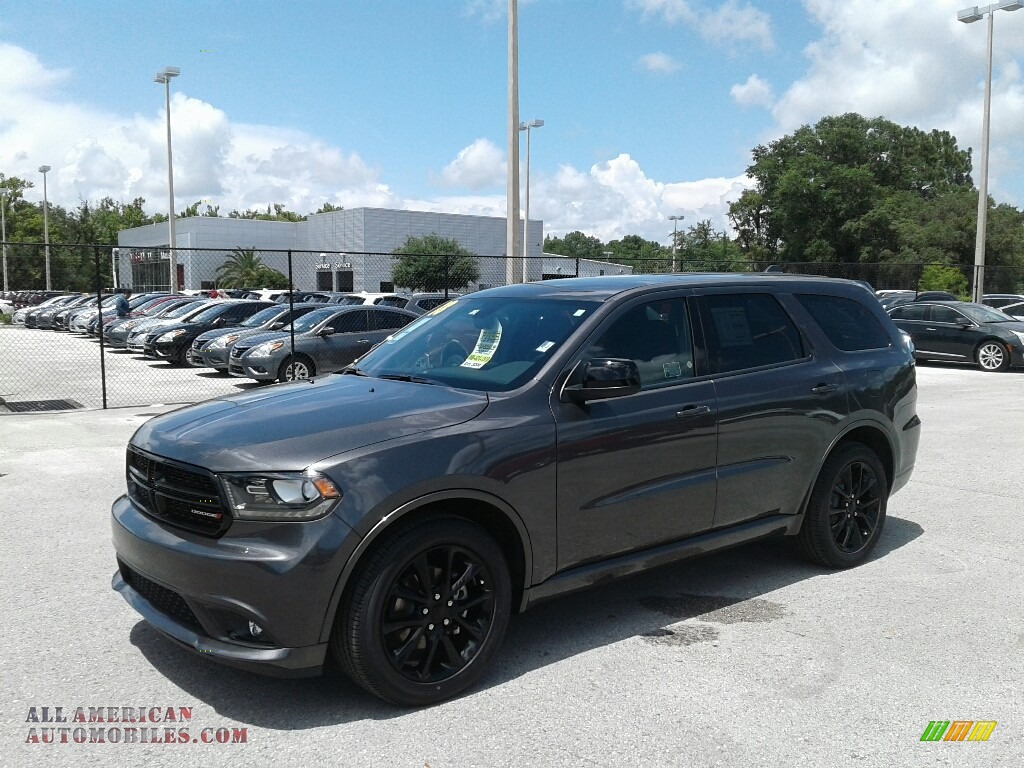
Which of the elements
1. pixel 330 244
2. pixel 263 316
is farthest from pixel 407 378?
pixel 330 244

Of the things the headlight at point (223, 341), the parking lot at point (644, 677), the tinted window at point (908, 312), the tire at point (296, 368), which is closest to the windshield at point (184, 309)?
the headlight at point (223, 341)

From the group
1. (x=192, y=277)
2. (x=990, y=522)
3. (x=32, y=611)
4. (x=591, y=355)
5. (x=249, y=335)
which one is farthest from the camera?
(x=192, y=277)

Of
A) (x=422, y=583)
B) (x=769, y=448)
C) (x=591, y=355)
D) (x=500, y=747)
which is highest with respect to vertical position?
(x=591, y=355)

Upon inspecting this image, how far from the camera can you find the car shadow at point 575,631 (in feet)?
12.2

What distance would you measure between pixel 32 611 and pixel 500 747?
2887mm

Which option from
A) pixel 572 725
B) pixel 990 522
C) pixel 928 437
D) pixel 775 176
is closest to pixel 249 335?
pixel 928 437

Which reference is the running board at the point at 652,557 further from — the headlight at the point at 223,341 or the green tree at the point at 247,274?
the green tree at the point at 247,274

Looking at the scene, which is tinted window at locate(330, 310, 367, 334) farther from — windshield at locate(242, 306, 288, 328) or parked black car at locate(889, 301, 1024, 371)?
parked black car at locate(889, 301, 1024, 371)

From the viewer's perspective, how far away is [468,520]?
3.80m

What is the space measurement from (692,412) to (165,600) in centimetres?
264

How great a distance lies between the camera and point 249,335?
731 inches

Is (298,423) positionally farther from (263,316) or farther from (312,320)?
(263,316)

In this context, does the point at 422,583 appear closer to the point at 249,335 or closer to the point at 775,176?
the point at 249,335

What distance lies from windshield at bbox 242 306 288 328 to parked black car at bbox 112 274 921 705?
1606 cm
